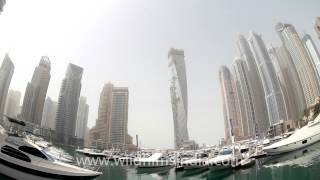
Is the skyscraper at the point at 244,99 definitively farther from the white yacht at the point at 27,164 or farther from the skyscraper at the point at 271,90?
the white yacht at the point at 27,164

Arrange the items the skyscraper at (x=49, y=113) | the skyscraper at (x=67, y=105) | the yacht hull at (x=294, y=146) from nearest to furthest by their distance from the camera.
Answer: the yacht hull at (x=294, y=146) < the skyscraper at (x=67, y=105) < the skyscraper at (x=49, y=113)

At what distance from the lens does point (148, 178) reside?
26734 mm

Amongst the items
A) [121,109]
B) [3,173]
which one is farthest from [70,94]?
[3,173]

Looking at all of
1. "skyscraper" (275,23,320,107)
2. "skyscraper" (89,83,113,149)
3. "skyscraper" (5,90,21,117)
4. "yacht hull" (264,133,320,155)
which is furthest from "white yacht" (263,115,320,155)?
→ "skyscraper" (5,90,21,117)

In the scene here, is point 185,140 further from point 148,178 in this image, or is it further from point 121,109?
point 148,178

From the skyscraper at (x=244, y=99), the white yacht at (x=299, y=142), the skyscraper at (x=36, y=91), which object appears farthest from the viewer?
the skyscraper at (x=36, y=91)

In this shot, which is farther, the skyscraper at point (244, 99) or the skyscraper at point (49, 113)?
the skyscraper at point (49, 113)

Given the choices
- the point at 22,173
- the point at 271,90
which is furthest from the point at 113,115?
the point at 22,173

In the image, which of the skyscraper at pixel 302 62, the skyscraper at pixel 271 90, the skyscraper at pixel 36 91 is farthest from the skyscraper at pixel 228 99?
the skyscraper at pixel 36 91

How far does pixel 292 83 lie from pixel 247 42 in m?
38.9

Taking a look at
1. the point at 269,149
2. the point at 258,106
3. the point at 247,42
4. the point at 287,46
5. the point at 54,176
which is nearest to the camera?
the point at 54,176

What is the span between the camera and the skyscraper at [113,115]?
461ft

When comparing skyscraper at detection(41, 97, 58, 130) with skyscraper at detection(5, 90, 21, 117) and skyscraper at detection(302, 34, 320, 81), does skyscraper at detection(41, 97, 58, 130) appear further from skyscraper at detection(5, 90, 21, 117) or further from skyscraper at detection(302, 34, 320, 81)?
skyscraper at detection(302, 34, 320, 81)

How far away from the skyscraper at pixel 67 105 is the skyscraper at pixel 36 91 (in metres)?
14.4
